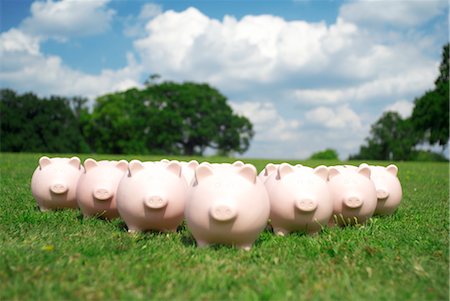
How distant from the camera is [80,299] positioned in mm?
3732

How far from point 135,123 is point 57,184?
44.6 meters

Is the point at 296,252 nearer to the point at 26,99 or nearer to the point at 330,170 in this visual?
the point at 330,170

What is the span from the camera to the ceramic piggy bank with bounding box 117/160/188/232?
6141 millimetres

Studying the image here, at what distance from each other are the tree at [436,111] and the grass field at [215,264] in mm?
39886

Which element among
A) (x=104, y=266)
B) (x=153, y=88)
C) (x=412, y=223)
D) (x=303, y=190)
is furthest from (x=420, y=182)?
(x=153, y=88)

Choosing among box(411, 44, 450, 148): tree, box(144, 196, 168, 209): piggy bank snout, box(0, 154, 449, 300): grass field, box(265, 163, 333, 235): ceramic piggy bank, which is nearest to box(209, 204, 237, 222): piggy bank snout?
box(0, 154, 449, 300): grass field

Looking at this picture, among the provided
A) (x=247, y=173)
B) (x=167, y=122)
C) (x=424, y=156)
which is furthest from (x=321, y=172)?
(x=424, y=156)

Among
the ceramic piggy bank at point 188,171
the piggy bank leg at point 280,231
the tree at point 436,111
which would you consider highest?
the tree at point 436,111

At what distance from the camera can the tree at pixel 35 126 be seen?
47250mm

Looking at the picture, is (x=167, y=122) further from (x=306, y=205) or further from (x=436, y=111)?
(x=306, y=205)

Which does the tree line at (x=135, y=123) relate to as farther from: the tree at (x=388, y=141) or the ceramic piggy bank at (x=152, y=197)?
the ceramic piggy bank at (x=152, y=197)

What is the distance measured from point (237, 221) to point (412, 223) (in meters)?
3.46

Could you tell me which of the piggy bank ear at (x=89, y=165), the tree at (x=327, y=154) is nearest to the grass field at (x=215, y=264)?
the piggy bank ear at (x=89, y=165)

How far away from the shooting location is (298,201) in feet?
19.9
